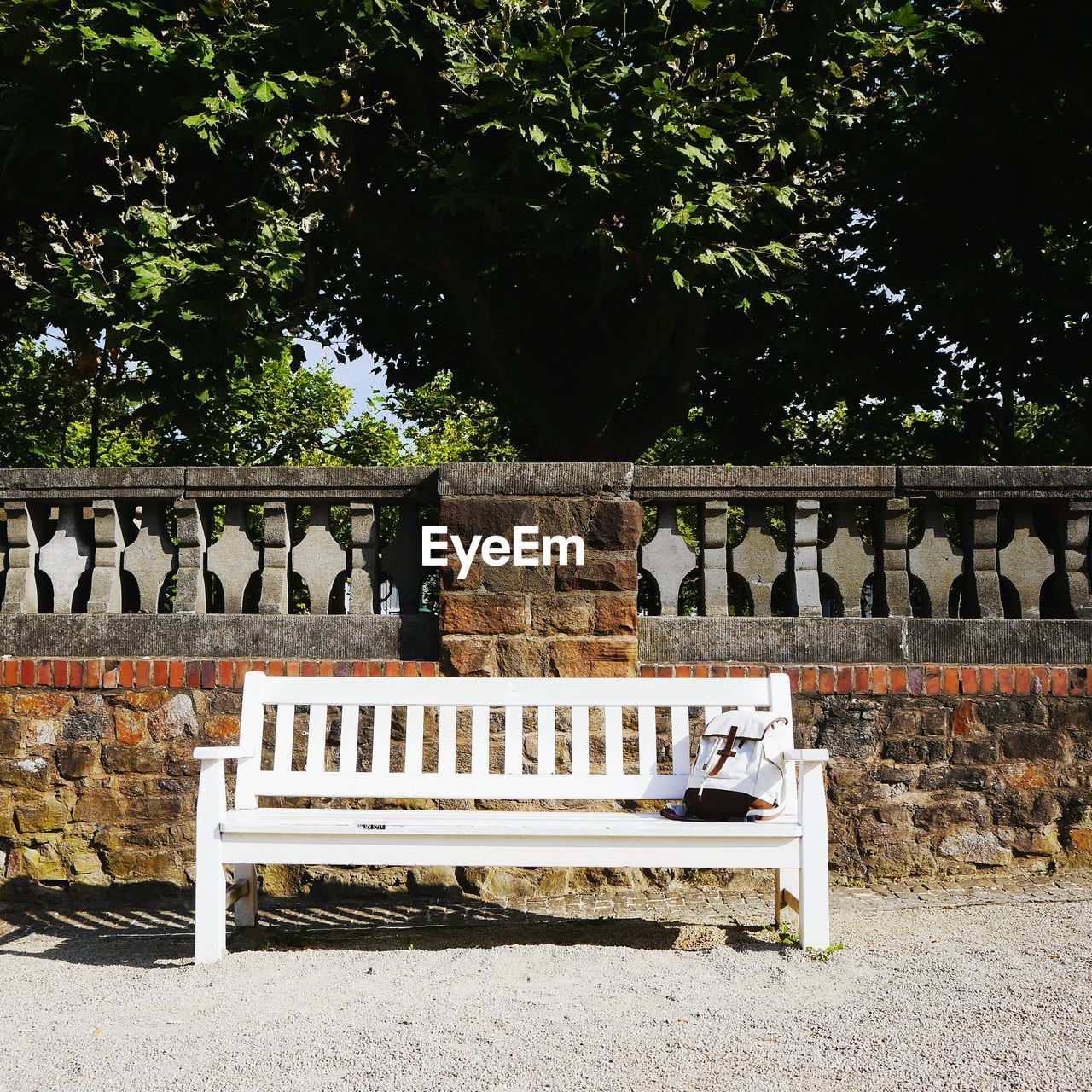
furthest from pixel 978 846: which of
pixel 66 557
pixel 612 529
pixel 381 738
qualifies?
pixel 66 557

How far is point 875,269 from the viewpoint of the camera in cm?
1029

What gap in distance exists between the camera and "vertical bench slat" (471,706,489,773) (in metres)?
4.30

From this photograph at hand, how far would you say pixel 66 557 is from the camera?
5.08 m

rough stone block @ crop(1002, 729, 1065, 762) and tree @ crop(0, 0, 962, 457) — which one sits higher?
tree @ crop(0, 0, 962, 457)

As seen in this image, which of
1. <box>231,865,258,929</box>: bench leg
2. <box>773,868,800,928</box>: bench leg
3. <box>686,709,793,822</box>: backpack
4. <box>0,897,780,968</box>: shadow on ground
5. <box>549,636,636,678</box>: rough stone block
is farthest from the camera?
<box>549,636,636,678</box>: rough stone block

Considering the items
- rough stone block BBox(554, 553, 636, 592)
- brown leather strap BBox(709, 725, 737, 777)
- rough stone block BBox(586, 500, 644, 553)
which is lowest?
brown leather strap BBox(709, 725, 737, 777)

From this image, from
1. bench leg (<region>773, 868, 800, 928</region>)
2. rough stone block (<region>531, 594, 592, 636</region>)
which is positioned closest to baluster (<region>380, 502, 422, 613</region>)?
rough stone block (<region>531, 594, 592, 636</region>)

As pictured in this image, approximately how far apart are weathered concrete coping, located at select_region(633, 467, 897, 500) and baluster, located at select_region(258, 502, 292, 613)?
1.67 m

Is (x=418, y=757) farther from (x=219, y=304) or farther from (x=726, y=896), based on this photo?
(x=219, y=304)

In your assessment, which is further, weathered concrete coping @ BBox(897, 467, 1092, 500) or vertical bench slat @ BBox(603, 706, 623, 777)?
weathered concrete coping @ BBox(897, 467, 1092, 500)

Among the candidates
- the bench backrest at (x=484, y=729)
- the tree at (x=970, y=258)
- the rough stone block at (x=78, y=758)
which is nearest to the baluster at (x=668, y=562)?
the bench backrest at (x=484, y=729)

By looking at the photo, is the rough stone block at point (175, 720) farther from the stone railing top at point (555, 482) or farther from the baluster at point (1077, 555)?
the baluster at point (1077, 555)

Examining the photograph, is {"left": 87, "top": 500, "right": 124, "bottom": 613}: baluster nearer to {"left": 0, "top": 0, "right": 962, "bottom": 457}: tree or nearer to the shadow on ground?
the shadow on ground

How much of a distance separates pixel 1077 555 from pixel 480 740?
2.94m
